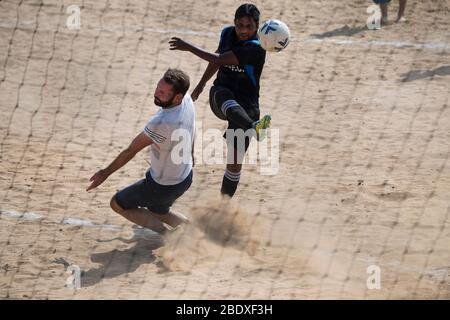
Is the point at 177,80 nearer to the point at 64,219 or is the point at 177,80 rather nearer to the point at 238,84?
the point at 238,84

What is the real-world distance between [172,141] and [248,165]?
102 inches

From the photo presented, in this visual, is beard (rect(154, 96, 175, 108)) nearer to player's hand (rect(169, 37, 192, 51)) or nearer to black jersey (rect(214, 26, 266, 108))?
player's hand (rect(169, 37, 192, 51))

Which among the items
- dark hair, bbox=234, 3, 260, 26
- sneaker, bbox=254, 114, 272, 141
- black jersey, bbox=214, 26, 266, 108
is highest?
dark hair, bbox=234, 3, 260, 26

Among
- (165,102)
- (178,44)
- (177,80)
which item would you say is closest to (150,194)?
(165,102)

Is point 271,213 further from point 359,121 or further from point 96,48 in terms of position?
point 96,48

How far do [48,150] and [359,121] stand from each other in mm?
3760

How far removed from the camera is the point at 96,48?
39.4 ft

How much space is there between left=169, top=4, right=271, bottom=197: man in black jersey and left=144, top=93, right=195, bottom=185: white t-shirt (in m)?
0.65

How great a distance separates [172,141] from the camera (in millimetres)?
6531

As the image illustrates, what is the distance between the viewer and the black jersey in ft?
23.9

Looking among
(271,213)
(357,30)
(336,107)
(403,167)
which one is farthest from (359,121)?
(357,30)

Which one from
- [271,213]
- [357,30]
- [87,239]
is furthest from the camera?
[357,30]

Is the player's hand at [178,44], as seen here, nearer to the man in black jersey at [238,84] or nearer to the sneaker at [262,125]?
the man in black jersey at [238,84]

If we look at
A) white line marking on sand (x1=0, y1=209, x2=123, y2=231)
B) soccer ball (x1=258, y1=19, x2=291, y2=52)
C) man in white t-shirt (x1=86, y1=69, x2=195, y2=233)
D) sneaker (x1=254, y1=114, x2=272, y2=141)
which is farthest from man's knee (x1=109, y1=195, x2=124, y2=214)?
soccer ball (x1=258, y1=19, x2=291, y2=52)
